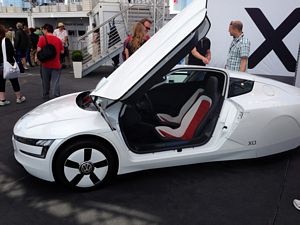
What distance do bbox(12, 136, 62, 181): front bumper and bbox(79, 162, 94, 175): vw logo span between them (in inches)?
11.3

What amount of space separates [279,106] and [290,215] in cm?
123

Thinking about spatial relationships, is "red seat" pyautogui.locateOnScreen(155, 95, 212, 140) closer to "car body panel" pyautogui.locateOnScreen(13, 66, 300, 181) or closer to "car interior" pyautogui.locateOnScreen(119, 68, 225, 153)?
"car interior" pyautogui.locateOnScreen(119, 68, 225, 153)

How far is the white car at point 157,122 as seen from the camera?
2.71 m

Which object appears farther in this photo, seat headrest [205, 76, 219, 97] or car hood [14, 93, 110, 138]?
seat headrest [205, 76, 219, 97]

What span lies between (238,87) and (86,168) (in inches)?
76.3

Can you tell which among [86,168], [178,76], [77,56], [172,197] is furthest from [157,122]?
[77,56]

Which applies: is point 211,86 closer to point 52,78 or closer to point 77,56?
point 52,78

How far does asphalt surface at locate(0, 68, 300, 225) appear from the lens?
264cm

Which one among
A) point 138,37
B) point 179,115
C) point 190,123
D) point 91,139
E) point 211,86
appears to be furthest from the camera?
point 138,37

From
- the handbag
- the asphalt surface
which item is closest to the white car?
the asphalt surface

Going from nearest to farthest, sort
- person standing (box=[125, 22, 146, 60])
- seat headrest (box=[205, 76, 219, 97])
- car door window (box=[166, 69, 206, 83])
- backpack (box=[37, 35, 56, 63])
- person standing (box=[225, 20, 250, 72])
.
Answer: seat headrest (box=[205, 76, 219, 97])
car door window (box=[166, 69, 206, 83])
person standing (box=[225, 20, 250, 72])
person standing (box=[125, 22, 146, 60])
backpack (box=[37, 35, 56, 63])

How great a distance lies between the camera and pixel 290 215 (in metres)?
2.70

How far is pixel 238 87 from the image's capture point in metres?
3.45

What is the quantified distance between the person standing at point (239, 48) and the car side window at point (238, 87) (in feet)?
3.28
